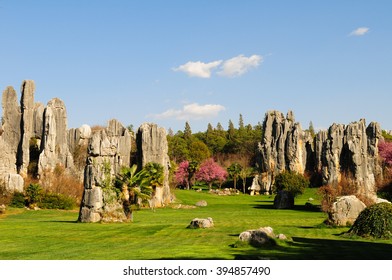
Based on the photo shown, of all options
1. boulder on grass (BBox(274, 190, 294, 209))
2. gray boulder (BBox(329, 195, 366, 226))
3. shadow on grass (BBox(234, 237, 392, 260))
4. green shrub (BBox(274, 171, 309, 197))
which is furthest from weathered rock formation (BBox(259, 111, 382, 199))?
shadow on grass (BBox(234, 237, 392, 260))

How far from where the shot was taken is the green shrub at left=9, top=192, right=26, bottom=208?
58.3 meters

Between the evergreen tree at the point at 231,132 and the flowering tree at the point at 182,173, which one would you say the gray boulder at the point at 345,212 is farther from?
the evergreen tree at the point at 231,132

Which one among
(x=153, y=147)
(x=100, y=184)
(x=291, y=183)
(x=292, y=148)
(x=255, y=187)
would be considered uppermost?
(x=292, y=148)

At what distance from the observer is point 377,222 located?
25.4 metres

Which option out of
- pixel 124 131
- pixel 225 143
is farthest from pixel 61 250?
pixel 225 143

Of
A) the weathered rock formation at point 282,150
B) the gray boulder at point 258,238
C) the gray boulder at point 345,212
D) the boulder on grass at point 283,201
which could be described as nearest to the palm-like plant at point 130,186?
the gray boulder at point 345,212

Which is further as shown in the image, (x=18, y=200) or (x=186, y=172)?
(x=186, y=172)

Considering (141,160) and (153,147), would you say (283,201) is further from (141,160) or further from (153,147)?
(141,160)

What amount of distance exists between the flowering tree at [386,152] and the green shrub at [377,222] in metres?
79.0

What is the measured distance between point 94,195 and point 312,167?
78.8m

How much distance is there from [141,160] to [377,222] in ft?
170

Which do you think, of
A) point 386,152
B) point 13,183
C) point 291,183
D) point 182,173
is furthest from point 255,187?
point 13,183

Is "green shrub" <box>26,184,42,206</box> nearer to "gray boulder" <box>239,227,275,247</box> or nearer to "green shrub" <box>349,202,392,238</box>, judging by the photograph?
"green shrub" <box>349,202,392,238</box>
